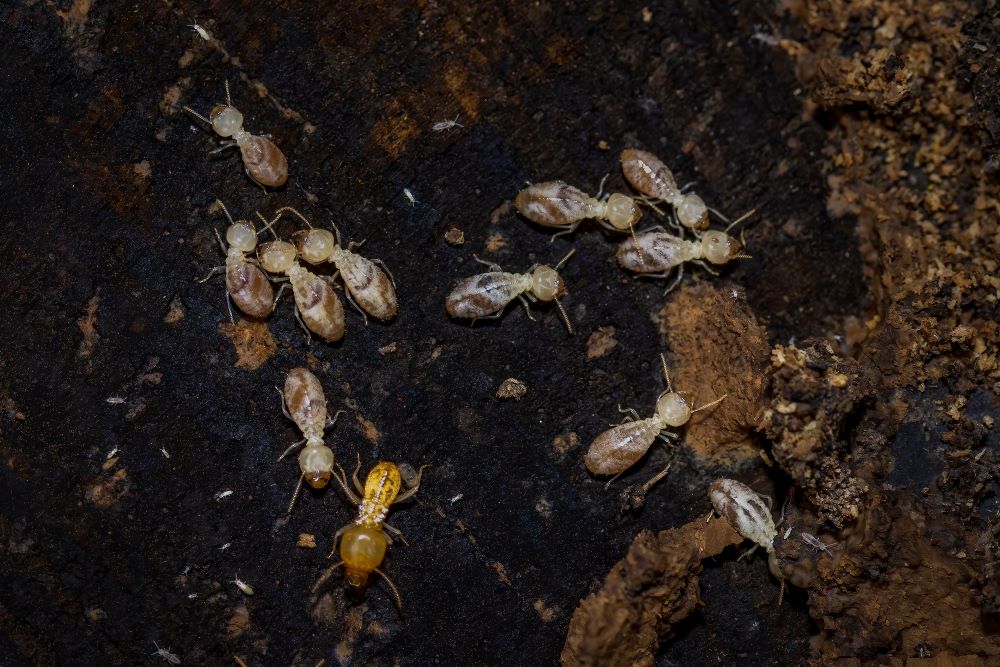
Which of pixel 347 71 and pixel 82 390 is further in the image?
pixel 347 71

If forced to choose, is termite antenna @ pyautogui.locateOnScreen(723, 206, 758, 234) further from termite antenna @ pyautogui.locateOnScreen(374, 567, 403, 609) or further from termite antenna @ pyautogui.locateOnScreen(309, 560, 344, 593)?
termite antenna @ pyautogui.locateOnScreen(309, 560, 344, 593)

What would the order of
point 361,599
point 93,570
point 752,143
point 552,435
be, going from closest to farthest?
point 93,570
point 361,599
point 552,435
point 752,143

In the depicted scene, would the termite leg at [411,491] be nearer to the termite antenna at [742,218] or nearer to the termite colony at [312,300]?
the termite colony at [312,300]

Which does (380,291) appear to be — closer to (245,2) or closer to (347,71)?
(347,71)

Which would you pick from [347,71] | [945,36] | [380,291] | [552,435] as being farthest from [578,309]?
→ [945,36]

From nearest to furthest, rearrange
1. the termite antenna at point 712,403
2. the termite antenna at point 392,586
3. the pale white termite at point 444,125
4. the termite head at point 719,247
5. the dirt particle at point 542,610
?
the termite antenna at point 392,586
the dirt particle at point 542,610
the pale white termite at point 444,125
the termite antenna at point 712,403
the termite head at point 719,247

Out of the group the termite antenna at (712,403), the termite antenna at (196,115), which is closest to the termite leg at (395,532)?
the termite antenna at (712,403)
